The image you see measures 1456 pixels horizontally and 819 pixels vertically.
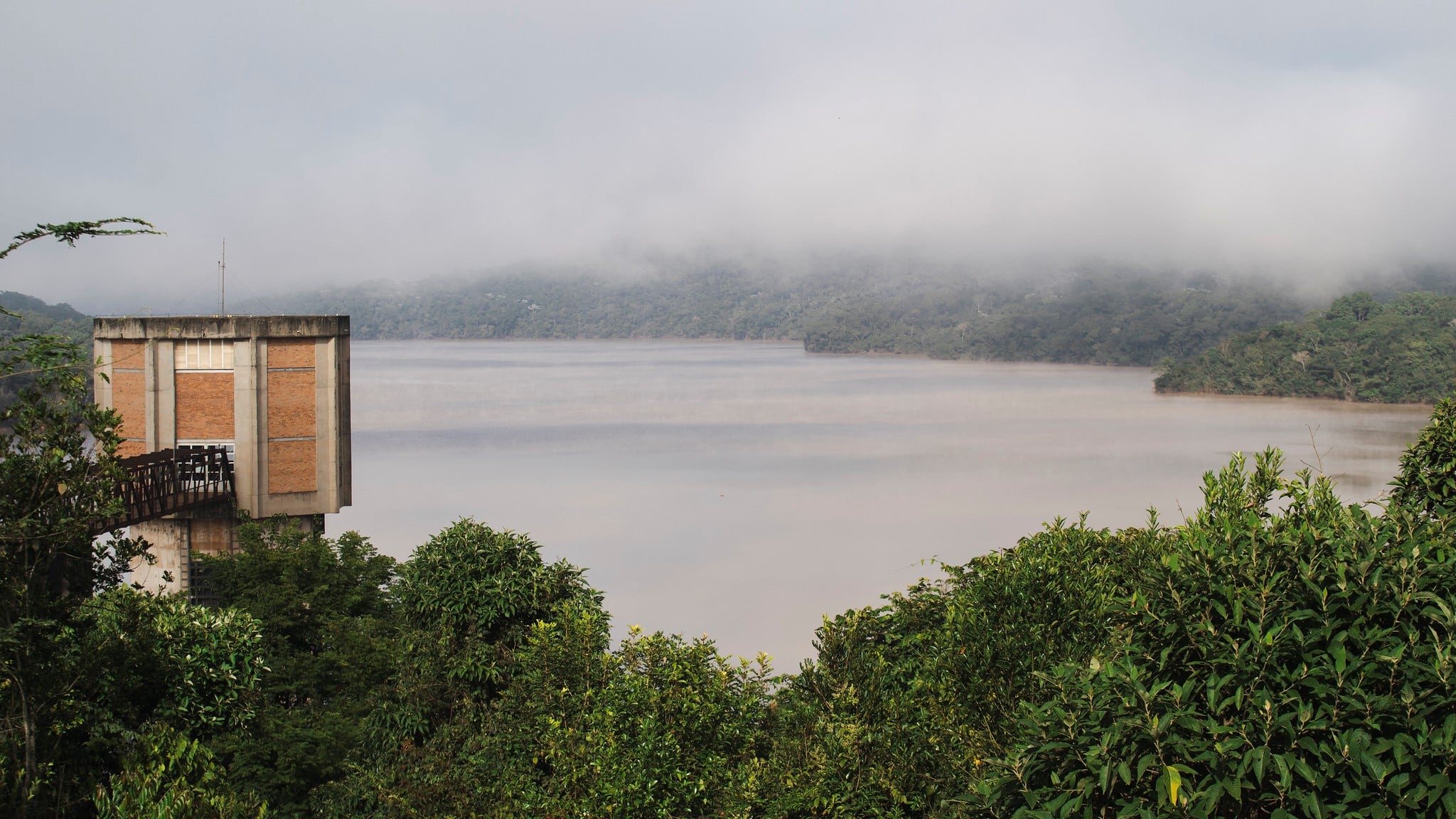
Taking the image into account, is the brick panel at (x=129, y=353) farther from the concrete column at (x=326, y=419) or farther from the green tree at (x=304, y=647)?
the green tree at (x=304, y=647)

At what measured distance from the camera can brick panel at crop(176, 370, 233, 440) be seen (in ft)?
76.5

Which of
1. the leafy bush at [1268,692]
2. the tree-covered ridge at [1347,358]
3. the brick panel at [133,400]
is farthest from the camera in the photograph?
the tree-covered ridge at [1347,358]

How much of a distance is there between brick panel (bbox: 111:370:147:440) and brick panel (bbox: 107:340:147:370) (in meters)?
0.16

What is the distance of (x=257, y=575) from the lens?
750 inches

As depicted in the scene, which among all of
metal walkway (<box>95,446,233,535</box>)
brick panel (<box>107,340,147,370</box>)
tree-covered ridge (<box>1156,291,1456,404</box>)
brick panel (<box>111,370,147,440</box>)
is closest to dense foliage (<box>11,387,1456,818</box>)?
metal walkway (<box>95,446,233,535</box>)

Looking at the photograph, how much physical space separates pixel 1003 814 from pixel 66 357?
7.58 metres

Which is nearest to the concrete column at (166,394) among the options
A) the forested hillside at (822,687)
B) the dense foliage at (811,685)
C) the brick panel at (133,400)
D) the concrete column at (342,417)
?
the brick panel at (133,400)

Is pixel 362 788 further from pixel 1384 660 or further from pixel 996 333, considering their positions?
pixel 996 333

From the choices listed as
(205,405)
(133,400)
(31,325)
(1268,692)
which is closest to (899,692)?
(1268,692)

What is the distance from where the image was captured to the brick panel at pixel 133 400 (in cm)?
2314

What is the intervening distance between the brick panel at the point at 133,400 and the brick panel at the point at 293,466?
254 cm

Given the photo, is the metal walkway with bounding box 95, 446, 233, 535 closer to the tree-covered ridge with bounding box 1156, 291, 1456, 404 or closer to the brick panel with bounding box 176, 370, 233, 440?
the brick panel with bounding box 176, 370, 233, 440

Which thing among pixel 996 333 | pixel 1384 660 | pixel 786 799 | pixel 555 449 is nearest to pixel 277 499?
pixel 786 799

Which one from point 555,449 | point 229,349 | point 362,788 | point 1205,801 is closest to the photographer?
point 1205,801
